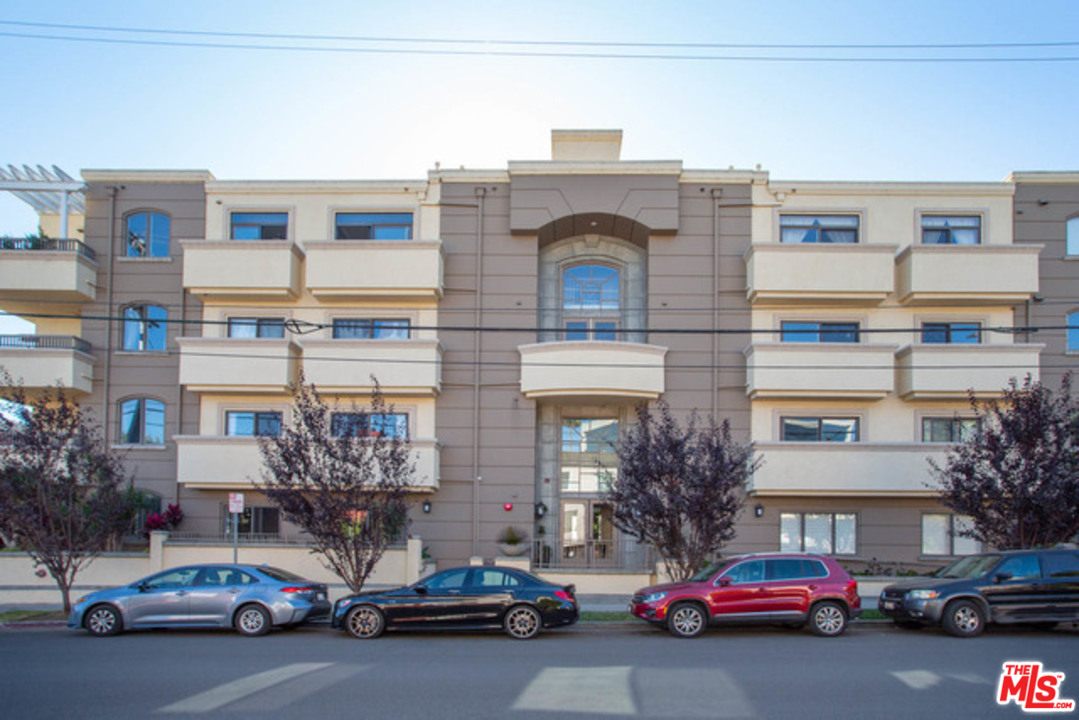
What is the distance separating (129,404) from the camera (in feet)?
88.0

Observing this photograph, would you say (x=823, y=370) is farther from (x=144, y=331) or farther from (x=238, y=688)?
(x=144, y=331)

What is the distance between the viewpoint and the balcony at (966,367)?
24.8 meters

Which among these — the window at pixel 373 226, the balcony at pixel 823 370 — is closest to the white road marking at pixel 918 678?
the balcony at pixel 823 370

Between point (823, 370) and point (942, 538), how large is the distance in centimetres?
549

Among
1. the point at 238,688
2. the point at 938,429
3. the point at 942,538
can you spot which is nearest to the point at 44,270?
the point at 238,688

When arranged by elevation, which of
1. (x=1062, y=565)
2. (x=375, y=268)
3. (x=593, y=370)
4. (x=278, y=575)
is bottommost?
(x=278, y=575)

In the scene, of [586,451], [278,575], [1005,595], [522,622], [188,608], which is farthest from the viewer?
[586,451]

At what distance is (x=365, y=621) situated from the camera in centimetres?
1694

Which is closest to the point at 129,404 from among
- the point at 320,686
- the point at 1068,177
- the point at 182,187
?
the point at 182,187

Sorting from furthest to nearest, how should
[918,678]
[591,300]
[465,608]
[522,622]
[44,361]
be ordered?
[591,300] < [44,361] < [522,622] < [465,608] < [918,678]

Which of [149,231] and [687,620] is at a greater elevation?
[149,231]

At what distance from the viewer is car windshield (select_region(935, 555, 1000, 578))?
57.3 feet

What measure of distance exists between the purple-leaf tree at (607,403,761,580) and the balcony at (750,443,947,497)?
190 inches

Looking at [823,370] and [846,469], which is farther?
[823,370]
